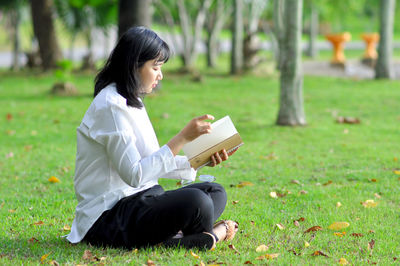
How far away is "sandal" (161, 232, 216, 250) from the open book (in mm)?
436

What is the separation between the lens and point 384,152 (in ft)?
21.6

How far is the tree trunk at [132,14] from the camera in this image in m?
10.8

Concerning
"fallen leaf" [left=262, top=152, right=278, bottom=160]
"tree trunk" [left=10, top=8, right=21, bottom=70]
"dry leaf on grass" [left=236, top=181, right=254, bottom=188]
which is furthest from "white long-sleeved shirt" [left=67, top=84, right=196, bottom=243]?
"tree trunk" [left=10, top=8, right=21, bottom=70]

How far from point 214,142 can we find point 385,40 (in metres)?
11.3

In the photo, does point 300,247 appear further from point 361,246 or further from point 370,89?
point 370,89

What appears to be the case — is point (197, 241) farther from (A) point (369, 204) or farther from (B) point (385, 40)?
(B) point (385, 40)

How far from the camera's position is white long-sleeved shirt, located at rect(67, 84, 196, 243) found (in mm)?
3150

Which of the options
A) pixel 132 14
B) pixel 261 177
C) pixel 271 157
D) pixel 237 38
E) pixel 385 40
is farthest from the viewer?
pixel 237 38

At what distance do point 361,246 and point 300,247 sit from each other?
380 mm

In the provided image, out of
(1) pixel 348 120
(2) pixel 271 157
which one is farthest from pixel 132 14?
(2) pixel 271 157

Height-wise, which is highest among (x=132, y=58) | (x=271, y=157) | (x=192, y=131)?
(x=132, y=58)

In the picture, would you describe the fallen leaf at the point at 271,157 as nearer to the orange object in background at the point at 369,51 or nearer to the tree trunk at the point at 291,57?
the tree trunk at the point at 291,57

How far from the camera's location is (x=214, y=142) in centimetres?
342

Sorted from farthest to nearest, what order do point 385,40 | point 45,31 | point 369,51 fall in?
point 369,51 < point 45,31 < point 385,40
